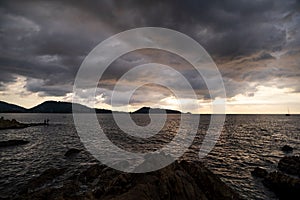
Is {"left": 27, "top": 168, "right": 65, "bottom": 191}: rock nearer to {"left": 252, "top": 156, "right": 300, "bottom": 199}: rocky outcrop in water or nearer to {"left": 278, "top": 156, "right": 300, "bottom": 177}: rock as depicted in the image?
{"left": 252, "top": 156, "right": 300, "bottom": 199}: rocky outcrop in water

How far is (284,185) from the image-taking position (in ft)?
74.2

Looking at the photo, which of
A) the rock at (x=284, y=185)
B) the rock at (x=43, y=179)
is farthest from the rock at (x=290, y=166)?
the rock at (x=43, y=179)

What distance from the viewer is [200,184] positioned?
716 inches

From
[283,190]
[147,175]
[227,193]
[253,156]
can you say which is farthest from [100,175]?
[253,156]

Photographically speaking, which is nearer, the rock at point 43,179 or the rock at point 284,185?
the rock at point 284,185

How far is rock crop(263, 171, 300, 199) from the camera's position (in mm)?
21267

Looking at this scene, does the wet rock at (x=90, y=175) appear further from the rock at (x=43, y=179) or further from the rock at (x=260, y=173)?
the rock at (x=260, y=173)

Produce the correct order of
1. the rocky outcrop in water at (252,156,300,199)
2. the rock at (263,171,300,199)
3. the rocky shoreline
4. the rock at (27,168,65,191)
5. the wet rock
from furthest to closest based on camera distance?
the wet rock → the rock at (27,168,65,191) → the rocky outcrop in water at (252,156,300,199) → the rock at (263,171,300,199) → the rocky shoreline

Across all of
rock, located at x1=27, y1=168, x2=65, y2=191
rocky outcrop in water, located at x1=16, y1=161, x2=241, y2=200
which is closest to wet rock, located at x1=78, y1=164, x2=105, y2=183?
rocky outcrop in water, located at x1=16, y1=161, x2=241, y2=200

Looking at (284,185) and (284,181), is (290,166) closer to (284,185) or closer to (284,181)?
(284,181)

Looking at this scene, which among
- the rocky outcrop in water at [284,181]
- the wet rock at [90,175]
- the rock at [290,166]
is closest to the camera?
the rocky outcrop in water at [284,181]

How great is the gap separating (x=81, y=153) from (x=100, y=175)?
58.1 feet

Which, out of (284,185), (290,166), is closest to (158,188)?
(284,185)

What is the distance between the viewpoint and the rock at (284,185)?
21.3m
